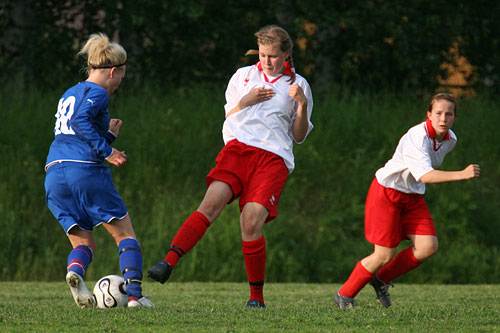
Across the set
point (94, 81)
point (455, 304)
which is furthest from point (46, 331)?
point (455, 304)

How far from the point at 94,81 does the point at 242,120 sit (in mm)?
1099


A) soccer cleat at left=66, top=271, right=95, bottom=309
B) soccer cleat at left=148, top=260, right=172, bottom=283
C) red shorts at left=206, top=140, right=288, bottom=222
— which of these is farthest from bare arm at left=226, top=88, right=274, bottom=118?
soccer cleat at left=66, top=271, right=95, bottom=309

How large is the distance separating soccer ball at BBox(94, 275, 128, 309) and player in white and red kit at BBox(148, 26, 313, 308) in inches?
20.6

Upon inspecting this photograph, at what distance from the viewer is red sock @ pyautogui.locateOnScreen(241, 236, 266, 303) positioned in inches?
230

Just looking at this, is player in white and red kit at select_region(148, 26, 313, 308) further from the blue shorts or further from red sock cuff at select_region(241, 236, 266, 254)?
the blue shorts

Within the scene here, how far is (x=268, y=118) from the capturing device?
5.95m

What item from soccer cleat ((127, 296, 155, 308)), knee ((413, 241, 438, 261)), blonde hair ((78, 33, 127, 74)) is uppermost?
blonde hair ((78, 33, 127, 74))

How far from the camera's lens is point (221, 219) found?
1111 centimetres

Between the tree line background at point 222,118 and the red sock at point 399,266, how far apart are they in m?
4.41

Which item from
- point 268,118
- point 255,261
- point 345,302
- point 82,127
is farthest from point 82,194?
point 345,302

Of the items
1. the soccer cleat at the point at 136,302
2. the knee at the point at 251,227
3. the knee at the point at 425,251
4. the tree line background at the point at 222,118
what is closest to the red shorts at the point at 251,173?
the knee at the point at 251,227

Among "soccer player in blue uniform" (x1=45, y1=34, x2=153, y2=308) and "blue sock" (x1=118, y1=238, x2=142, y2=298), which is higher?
"soccer player in blue uniform" (x1=45, y1=34, x2=153, y2=308)

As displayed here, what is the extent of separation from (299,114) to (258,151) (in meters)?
0.41

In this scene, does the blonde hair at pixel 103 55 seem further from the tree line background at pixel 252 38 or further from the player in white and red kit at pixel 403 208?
the tree line background at pixel 252 38
